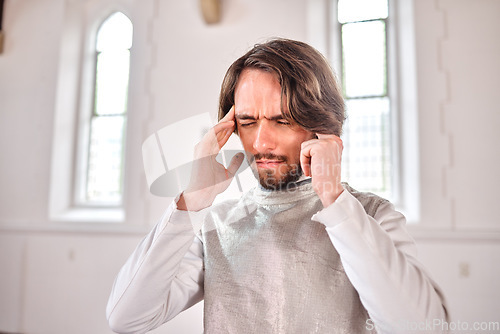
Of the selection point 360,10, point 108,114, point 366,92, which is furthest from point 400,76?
point 108,114

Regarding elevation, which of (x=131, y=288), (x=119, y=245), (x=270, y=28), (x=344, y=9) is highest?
(x=344, y=9)

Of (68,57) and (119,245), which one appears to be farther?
(68,57)

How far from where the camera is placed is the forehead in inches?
43.8

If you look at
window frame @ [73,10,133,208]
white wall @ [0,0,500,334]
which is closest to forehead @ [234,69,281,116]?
white wall @ [0,0,500,334]

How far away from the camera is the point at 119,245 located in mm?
3459

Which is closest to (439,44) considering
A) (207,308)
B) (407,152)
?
(407,152)

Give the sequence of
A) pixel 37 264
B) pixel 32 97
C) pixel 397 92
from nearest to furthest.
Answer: pixel 397 92 < pixel 37 264 < pixel 32 97

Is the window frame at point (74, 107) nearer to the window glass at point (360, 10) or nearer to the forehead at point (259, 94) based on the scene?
the window glass at point (360, 10)

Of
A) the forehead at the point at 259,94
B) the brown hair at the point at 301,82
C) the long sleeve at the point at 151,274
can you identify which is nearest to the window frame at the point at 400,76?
the brown hair at the point at 301,82

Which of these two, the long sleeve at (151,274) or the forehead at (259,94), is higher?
the forehead at (259,94)

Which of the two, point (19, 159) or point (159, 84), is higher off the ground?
point (159, 84)

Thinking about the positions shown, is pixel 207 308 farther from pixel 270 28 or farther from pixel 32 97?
pixel 32 97

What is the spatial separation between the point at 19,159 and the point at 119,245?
1.57m

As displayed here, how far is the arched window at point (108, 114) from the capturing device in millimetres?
4027
